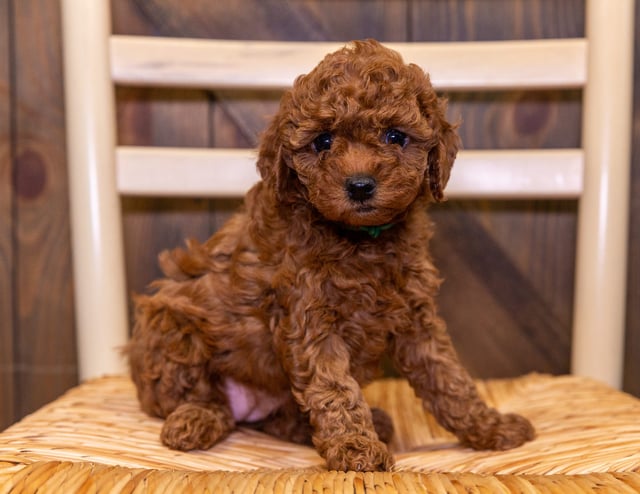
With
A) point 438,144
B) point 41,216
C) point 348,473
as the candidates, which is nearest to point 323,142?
point 438,144

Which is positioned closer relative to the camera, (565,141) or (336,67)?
(336,67)

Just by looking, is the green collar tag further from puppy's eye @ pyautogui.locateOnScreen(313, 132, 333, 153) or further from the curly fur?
puppy's eye @ pyautogui.locateOnScreen(313, 132, 333, 153)

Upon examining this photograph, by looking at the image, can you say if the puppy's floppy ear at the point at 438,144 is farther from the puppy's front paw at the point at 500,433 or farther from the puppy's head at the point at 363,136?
the puppy's front paw at the point at 500,433

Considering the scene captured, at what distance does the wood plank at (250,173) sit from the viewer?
65.6 inches

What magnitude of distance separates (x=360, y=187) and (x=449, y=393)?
45 cm

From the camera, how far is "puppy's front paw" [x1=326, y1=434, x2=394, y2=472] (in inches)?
42.3

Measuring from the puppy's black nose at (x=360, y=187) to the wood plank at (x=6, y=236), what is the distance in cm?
121

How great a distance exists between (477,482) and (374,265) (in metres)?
0.44

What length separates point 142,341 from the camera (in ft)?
4.66

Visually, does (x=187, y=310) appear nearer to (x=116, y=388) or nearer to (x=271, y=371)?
(x=271, y=371)

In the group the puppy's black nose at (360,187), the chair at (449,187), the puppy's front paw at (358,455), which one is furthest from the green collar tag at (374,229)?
the chair at (449,187)

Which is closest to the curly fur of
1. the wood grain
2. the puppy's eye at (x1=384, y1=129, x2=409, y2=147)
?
the puppy's eye at (x1=384, y1=129, x2=409, y2=147)

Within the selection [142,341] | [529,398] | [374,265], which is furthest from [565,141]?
[142,341]

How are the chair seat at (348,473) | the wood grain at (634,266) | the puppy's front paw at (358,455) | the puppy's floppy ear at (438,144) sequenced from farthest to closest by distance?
the wood grain at (634,266) < the puppy's floppy ear at (438,144) < the puppy's front paw at (358,455) < the chair seat at (348,473)
